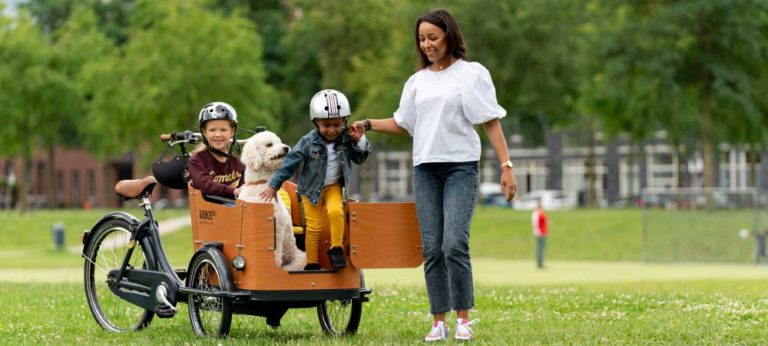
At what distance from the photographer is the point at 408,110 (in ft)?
28.7

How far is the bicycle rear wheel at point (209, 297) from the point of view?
8.59m

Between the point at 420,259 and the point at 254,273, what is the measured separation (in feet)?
3.54

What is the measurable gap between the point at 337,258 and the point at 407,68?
129ft

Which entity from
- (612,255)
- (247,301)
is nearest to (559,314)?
(247,301)

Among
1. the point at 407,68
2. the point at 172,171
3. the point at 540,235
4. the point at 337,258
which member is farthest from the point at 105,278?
the point at 407,68

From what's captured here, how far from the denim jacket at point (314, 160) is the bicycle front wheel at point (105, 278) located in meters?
1.74

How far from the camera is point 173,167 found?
9570 millimetres

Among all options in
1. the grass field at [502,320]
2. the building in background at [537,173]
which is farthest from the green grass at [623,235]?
the building in background at [537,173]

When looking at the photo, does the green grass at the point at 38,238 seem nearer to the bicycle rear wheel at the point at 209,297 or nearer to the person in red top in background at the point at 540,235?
the person in red top in background at the point at 540,235

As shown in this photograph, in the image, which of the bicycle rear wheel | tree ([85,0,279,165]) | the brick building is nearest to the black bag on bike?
the bicycle rear wheel

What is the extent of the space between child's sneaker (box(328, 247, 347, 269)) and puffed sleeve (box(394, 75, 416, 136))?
2.98ft

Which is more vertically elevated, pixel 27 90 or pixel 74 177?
pixel 27 90

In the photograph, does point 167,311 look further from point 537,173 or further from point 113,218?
point 537,173

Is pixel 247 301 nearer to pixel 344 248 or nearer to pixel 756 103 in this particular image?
pixel 344 248
